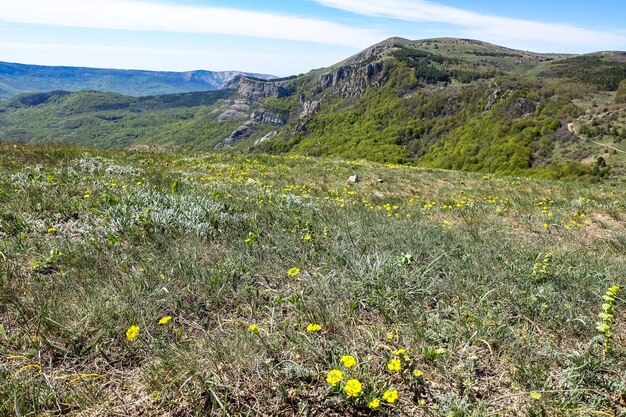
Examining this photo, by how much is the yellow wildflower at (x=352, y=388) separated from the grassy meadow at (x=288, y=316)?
0.08 ft

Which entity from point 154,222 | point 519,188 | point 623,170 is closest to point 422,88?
point 623,170

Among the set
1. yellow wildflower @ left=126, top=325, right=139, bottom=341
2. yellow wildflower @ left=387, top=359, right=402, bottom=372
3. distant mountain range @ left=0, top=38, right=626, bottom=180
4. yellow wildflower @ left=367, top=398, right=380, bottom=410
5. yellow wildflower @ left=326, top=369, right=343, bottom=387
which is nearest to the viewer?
yellow wildflower @ left=367, top=398, right=380, bottom=410

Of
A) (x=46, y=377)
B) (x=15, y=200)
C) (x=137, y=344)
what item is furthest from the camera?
(x=15, y=200)

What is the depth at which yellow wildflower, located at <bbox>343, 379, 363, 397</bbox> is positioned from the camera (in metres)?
2.23

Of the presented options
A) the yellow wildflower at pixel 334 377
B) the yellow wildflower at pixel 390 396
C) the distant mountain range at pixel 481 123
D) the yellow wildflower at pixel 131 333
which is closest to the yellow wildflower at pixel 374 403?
the yellow wildflower at pixel 390 396

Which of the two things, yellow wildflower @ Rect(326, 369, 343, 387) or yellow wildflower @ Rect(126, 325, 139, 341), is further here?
yellow wildflower @ Rect(126, 325, 139, 341)

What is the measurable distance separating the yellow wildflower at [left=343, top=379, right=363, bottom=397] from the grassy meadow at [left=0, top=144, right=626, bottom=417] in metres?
0.03

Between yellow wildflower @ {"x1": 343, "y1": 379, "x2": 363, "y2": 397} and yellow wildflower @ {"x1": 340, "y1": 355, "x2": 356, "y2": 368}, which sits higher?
yellow wildflower @ {"x1": 340, "y1": 355, "x2": 356, "y2": 368}

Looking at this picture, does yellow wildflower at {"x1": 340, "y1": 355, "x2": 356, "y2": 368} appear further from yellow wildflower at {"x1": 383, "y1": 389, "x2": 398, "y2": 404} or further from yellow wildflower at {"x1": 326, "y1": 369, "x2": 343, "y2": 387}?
yellow wildflower at {"x1": 383, "y1": 389, "x2": 398, "y2": 404}

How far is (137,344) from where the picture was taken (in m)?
2.89

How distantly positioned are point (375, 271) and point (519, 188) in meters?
12.2

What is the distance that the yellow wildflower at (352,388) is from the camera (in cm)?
223

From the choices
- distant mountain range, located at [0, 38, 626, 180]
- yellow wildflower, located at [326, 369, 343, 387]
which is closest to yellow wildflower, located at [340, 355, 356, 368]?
yellow wildflower, located at [326, 369, 343, 387]

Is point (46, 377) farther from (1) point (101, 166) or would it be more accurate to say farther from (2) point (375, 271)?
(1) point (101, 166)
